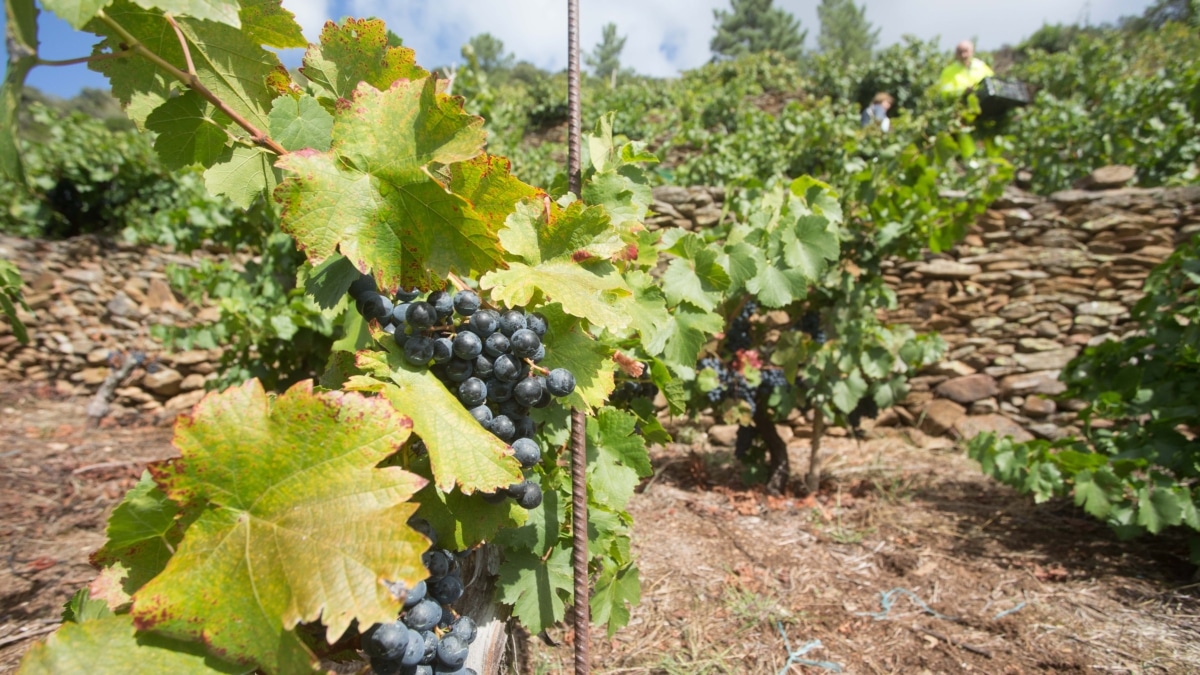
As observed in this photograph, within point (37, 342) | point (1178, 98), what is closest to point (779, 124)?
point (1178, 98)

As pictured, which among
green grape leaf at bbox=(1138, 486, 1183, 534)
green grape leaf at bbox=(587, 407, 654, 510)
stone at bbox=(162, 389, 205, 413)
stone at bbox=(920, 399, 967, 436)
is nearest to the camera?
green grape leaf at bbox=(587, 407, 654, 510)

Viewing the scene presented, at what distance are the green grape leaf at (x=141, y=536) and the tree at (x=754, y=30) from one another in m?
37.5

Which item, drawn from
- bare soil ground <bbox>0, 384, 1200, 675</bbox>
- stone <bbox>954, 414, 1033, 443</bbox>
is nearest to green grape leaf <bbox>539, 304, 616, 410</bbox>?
bare soil ground <bbox>0, 384, 1200, 675</bbox>

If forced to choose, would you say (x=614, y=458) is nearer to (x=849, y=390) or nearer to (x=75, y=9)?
(x=75, y=9)

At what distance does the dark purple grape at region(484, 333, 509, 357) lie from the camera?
90cm

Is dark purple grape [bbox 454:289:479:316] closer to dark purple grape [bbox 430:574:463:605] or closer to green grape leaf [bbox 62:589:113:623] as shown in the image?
dark purple grape [bbox 430:574:463:605]

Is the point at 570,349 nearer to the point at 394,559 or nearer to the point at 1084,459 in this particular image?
the point at 394,559

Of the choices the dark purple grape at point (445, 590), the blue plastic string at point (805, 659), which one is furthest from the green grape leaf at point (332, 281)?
the blue plastic string at point (805, 659)

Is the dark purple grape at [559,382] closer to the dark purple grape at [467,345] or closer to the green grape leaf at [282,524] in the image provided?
the dark purple grape at [467,345]

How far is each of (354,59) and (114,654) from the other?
0.88 m

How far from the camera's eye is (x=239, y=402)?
741mm

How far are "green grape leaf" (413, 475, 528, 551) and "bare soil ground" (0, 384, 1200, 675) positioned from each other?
97cm

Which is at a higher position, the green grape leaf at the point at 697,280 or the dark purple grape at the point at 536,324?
the green grape leaf at the point at 697,280

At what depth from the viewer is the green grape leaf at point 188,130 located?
3.21ft
